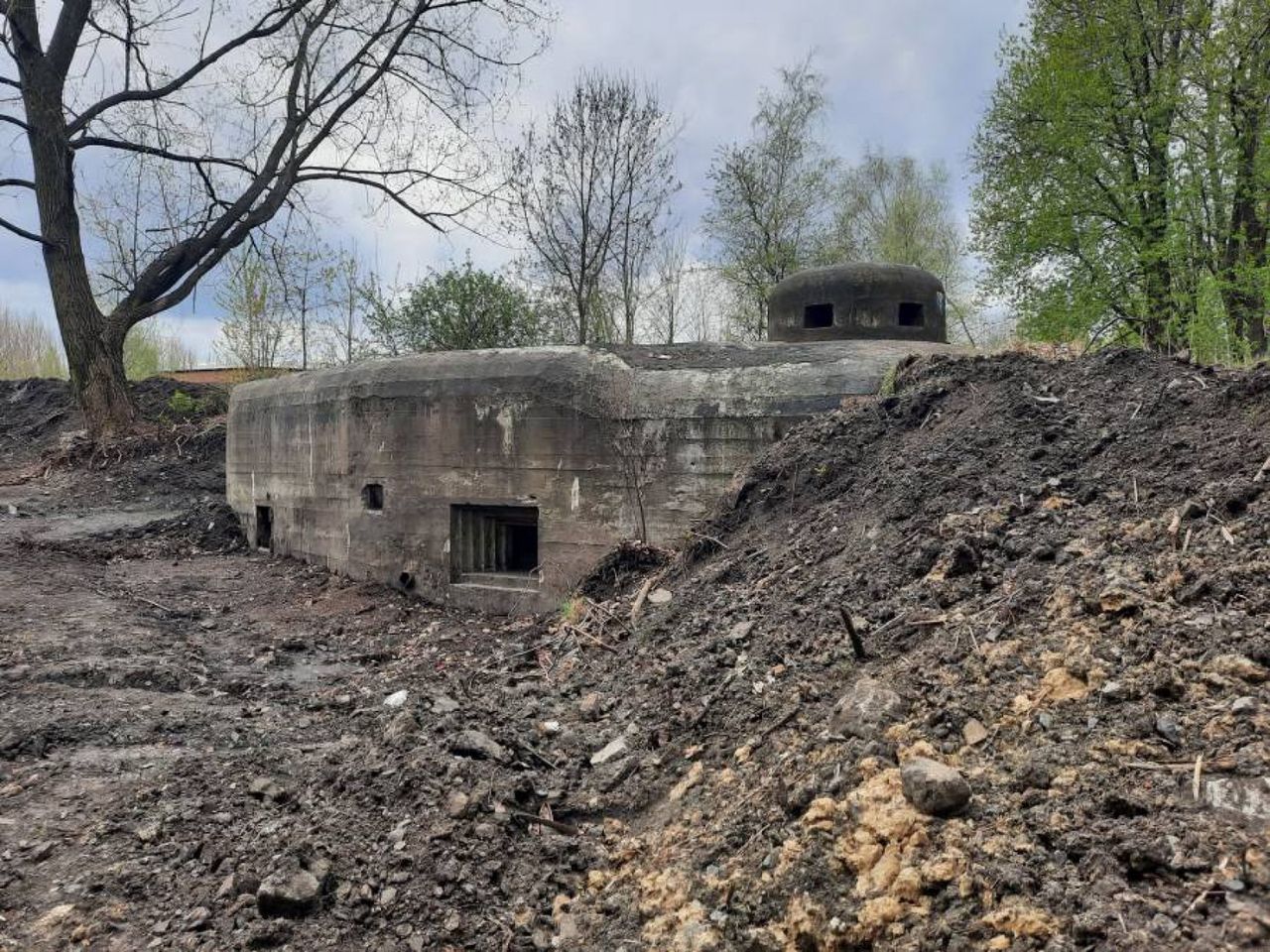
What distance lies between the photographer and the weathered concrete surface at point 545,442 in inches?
232

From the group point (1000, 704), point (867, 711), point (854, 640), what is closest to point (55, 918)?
point (867, 711)

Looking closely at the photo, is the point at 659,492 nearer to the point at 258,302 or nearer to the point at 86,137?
the point at 86,137

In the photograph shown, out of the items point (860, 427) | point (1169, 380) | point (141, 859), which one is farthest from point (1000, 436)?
point (141, 859)

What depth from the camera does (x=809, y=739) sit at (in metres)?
2.46

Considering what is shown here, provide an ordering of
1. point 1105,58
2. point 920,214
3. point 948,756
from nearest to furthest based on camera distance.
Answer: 1. point 948,756
2. point 1105,58
3. point 920,214

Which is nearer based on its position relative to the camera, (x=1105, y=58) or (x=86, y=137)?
(x=1105, y=58)

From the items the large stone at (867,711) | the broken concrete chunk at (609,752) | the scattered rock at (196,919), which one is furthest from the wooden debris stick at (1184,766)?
the scattered rock at (196,919)

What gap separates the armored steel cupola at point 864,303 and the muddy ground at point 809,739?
252 cm

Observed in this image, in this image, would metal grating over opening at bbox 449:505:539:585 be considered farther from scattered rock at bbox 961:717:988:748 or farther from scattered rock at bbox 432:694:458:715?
scattered rock at bbox 961:717:988:748

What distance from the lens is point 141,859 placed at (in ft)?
8.99

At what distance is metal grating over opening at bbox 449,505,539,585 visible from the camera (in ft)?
22.5

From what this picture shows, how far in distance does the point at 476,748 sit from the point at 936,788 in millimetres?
1755

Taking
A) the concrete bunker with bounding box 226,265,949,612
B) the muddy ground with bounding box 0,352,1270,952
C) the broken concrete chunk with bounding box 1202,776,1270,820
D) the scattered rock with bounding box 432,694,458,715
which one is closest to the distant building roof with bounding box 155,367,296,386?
the concrete bunker with bounding box 226,265,949,612

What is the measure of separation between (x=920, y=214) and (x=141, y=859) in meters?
20.7
